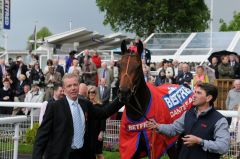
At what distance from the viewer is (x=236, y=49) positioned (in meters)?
26.5

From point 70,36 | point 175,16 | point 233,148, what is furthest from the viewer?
point 175,16

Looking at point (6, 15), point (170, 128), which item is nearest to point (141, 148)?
point (170, 128)

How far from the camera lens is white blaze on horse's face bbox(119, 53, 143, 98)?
238 inches

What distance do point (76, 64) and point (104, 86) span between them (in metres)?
2.32

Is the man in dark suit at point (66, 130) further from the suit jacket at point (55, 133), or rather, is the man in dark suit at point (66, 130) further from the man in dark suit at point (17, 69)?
the man in dark suit at point (17, 69)

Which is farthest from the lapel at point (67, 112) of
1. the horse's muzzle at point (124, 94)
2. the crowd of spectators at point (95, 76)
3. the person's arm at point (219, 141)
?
the crowd of spectators at point (95, 76)

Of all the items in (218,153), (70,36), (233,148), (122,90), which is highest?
(70,36)

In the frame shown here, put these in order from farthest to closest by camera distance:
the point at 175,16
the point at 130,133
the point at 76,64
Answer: the point at 175,16 → the point at 76,64 → the point at 130,133

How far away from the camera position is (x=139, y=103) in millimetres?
6469

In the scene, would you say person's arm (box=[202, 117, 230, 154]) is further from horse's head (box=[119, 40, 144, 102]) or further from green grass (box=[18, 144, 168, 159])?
green grass (box=[18, 144, 168, 159])

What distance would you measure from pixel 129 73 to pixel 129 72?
0.05ft

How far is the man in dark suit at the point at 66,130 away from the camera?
491 centimetres

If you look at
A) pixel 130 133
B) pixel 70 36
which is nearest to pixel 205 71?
pixel 130 133

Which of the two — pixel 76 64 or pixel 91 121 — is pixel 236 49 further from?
pixel 91 121
